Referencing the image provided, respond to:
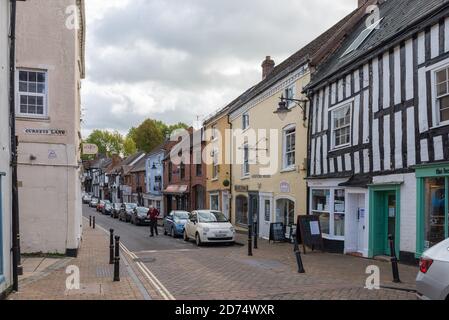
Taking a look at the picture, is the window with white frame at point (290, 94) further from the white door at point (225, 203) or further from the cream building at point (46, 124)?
the white door at point (225, 203)

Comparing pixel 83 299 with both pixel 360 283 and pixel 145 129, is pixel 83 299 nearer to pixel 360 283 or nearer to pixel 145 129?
pixel 360 283

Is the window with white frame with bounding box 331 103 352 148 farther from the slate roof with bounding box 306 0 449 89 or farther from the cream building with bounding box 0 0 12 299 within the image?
the cream building with bounding box 0 0 12 299

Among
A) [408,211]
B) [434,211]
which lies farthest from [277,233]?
[434,211]

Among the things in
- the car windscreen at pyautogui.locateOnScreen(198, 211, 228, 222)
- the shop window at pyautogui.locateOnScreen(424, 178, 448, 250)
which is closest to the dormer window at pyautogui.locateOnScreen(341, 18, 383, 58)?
the shop window at pyautogui.locateOnScreen(424, 178, 448, 250)

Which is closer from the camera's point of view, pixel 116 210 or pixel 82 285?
pixel 82 285

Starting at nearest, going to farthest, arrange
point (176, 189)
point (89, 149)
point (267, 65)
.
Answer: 1. point (89, 149)
2. point (267, 65)
3. point (176, 189)

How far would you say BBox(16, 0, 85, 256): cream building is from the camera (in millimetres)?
14508

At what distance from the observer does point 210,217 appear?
71.7ft

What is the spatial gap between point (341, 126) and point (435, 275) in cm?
1059

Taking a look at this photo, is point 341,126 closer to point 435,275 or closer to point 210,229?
point 210,229

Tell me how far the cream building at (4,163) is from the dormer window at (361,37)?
12.0 meters

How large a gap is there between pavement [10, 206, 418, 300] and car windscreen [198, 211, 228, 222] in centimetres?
450

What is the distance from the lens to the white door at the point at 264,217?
2316 centimetres
